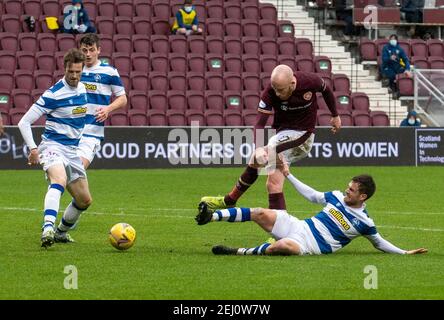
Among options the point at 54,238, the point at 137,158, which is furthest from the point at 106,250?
the point at 137,158

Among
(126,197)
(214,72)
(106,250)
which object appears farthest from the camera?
(214,72)

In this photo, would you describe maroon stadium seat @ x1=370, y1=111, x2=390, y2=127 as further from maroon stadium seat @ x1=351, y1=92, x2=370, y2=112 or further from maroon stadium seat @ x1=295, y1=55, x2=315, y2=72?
maroon stadium seat @ x1=295, y1=55, x2=315, y2=72

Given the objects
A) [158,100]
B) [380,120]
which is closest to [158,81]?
[158,100]

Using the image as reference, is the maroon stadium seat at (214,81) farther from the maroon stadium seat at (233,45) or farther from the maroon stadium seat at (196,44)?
the maroon stadium seat at (233,45)

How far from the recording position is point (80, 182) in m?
12.9

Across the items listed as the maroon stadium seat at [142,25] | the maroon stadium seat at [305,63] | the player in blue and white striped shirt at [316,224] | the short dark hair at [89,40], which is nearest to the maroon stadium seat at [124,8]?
the maroon stadium seat at [142,25]

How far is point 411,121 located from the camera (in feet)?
89.2

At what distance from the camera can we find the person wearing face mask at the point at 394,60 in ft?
95.8

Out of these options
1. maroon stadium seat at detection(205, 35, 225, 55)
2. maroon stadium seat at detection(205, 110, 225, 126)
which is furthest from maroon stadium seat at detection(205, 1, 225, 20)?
maroon stadium seat at detection(205, 110, 225, 126)

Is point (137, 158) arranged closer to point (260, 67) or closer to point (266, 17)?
point (260, 67)

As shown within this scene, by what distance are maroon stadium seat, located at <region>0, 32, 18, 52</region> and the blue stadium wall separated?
14.3 feet

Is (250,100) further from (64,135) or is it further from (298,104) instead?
(64,135)

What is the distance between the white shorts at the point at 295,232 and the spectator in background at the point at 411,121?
16126 mm
